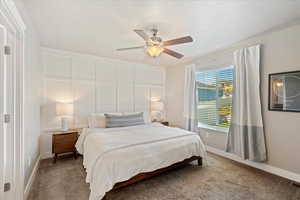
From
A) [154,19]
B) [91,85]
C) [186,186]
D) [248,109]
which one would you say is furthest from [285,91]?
[91,85]

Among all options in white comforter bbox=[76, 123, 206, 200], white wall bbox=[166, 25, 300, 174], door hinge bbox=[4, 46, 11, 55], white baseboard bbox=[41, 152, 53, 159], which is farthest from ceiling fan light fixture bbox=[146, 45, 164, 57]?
white baseboard bbox=[41, 152, 53, 159]

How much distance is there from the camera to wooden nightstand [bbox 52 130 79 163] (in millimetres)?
2885

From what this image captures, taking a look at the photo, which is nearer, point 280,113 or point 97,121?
point 280,113

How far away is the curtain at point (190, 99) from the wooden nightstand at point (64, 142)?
2.94 meters

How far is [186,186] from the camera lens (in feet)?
7.09

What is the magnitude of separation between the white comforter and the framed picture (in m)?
1.52

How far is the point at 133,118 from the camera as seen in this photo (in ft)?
11.7

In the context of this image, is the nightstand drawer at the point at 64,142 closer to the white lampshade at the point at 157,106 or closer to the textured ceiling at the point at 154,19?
the textured ceiling at the point at 154,19

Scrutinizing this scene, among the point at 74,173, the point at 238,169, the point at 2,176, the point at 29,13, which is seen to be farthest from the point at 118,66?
the point at 238,169

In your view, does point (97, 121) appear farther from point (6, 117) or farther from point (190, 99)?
point (190, 99)

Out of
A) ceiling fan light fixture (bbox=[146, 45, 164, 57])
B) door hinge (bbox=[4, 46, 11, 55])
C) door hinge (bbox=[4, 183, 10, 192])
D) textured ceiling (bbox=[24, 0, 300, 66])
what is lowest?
door hinge (bbox=[4, 183, 10, 192])

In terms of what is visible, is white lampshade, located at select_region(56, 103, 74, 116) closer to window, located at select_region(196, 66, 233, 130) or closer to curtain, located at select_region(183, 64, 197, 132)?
curtain, located at select_region(183, 64, 197, 132)

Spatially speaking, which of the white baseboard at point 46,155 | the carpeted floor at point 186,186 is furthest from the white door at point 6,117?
the white baseboard at point 46,155

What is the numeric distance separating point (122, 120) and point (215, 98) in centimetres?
247
